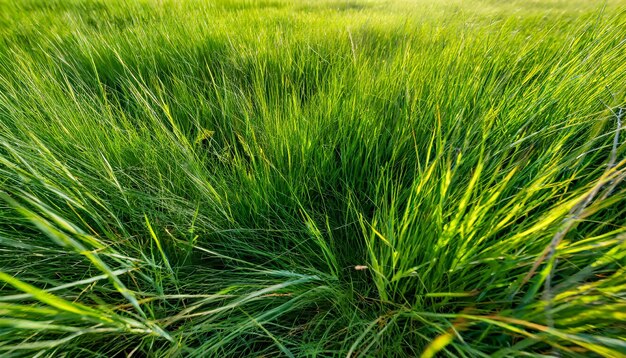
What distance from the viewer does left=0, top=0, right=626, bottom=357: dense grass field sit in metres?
0.45

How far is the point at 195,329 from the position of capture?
1.76 feet

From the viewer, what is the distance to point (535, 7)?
1.67 m

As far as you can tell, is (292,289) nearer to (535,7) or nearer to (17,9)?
(535,7)

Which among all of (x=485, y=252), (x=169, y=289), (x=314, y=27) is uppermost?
(x=314, y=27)

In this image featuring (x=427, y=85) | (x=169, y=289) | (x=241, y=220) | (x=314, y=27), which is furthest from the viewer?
(x=314, y=27)

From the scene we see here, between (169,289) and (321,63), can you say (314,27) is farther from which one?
(169,289)

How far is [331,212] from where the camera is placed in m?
0.82

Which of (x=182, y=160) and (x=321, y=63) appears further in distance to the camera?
(x=321, y=63)

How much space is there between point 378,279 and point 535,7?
5.95ft

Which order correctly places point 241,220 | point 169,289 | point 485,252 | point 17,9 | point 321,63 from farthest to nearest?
point 17,9 → point 321,63 → point 241,220 → point 169,289 → point 485,252

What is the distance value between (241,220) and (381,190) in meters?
0.34

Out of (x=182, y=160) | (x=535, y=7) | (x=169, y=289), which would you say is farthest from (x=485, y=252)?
(x=535, y=7)

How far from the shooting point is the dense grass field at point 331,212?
0.45 metres

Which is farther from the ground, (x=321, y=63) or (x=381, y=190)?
(x=321, y=63)
